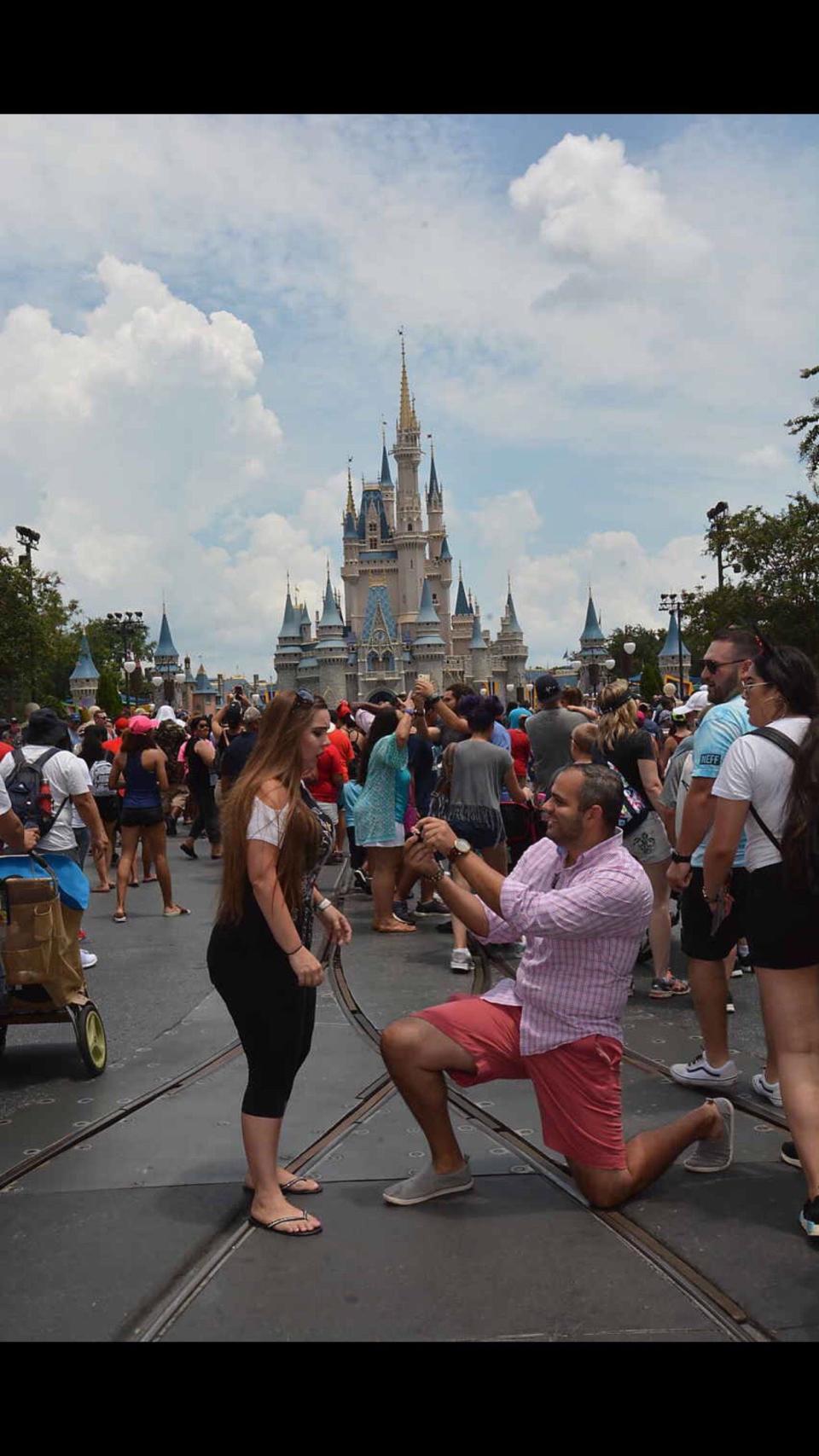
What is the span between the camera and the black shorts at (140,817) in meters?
10.2

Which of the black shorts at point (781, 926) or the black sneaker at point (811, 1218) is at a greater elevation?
the black shorts at point (781, 926)

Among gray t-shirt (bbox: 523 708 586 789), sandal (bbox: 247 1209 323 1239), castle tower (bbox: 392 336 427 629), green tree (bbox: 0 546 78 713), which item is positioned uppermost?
castle tower (bbox: 392 336 427 629)

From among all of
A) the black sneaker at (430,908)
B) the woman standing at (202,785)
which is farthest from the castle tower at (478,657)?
the black sneaker at (430,908)

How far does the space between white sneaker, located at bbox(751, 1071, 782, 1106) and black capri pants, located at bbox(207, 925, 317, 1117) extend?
87.5 inches

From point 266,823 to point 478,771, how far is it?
414 centimetres

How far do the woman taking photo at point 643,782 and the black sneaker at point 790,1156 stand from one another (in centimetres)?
276

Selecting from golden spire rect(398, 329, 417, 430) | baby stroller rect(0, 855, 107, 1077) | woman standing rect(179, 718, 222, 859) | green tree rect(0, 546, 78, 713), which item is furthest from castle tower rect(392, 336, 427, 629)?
baby stroller rect(0, 855, 107, 1077)

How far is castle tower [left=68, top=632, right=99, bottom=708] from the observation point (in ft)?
239

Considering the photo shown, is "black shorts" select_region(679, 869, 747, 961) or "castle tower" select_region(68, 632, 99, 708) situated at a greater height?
"castle tower" select_region(68, 632, 99, 708)

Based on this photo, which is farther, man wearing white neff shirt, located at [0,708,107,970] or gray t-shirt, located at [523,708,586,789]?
gray t-shirt, located at [523,708,586,789]

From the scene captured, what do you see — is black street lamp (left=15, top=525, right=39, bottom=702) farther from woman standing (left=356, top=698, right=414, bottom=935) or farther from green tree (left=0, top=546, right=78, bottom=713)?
woman standing (left=356, top=698, right=414, bottom=935)

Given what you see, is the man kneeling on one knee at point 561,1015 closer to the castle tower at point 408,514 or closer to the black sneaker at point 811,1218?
the black sneaker at point 811,1218

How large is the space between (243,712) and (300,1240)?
834 cm
